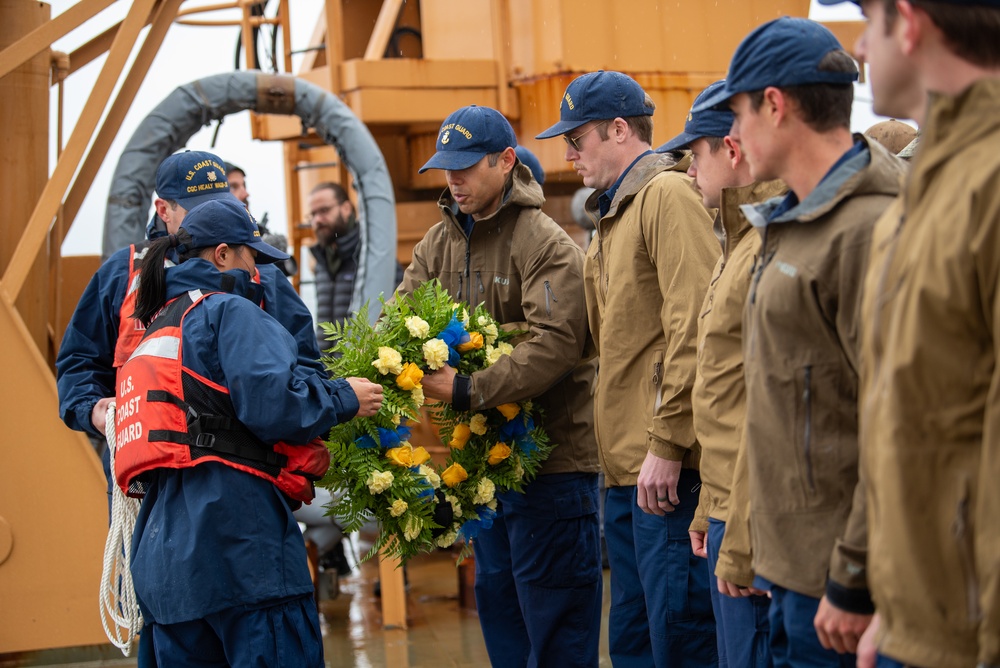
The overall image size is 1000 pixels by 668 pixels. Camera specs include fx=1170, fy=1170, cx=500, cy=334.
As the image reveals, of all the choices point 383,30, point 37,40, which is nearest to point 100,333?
point 37,40

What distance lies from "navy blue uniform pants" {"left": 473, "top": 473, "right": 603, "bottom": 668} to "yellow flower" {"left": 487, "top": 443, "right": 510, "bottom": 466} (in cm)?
26

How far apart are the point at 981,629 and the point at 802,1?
25.3 ft

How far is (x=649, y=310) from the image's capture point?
386 centimetres

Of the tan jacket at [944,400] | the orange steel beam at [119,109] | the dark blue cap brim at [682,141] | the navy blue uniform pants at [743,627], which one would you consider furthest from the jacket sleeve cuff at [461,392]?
the orange steel beam at [119,109]

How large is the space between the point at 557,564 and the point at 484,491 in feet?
1.52

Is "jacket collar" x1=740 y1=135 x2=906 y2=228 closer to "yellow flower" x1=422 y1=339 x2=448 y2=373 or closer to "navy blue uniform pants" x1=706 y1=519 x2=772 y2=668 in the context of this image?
"navy blue uniform pants" x1=706 y1=519 x2=772 y2=668

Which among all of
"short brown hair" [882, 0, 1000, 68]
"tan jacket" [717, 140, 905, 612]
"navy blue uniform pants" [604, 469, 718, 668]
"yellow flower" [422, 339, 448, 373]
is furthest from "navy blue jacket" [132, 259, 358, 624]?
"short brown hair" [882, 0, 1000, 68]

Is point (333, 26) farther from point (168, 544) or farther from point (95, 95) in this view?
point (168, 544)

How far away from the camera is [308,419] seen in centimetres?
345

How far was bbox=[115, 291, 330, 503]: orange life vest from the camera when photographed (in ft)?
11.1

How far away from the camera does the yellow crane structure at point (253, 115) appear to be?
18.1 feet

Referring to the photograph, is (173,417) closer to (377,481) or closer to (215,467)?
(215,467)

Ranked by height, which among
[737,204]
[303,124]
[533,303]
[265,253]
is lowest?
[533,303]

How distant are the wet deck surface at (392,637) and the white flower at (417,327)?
2226 millimetres
